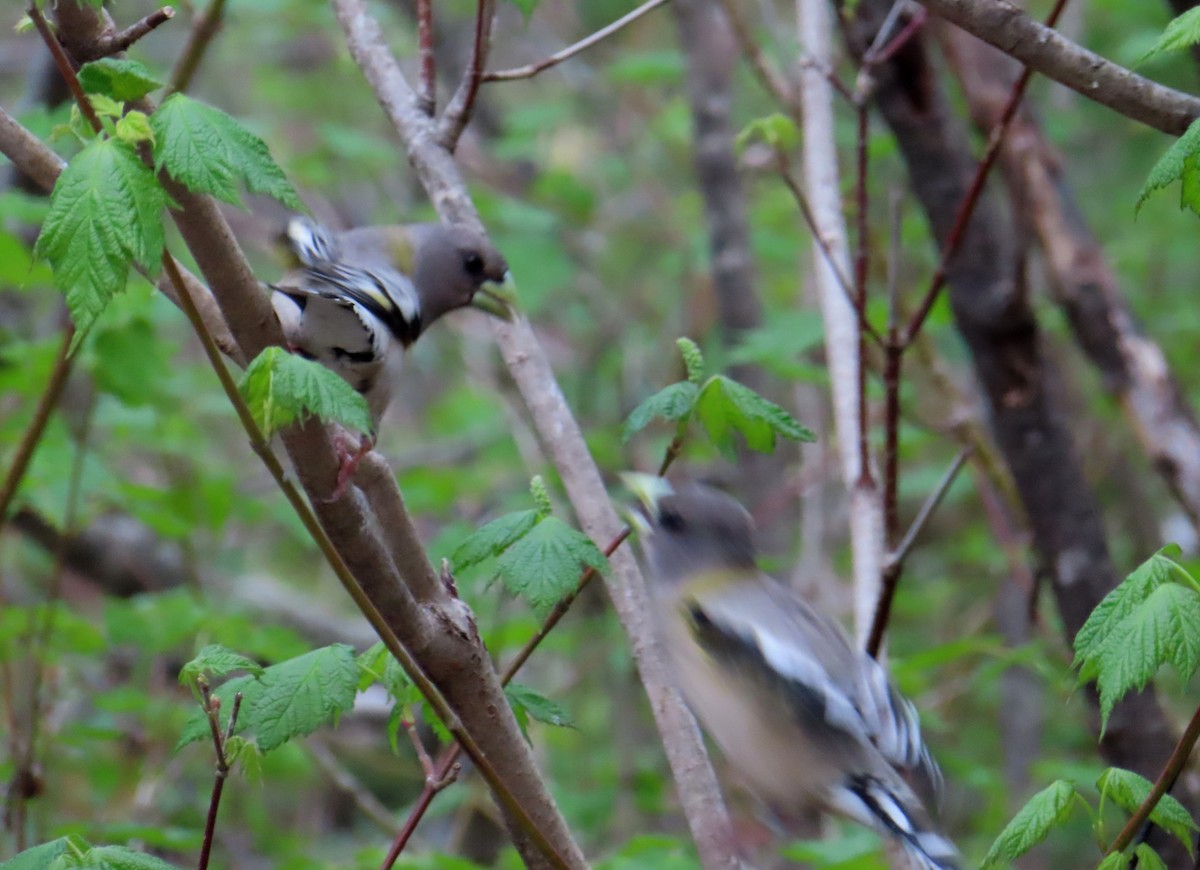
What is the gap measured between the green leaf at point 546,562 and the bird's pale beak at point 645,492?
31.5 inches

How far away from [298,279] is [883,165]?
585 centimetres

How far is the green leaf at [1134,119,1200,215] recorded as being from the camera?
1735mm

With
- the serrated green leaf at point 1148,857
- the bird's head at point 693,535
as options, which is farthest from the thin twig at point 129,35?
the bird's head at point 693,535

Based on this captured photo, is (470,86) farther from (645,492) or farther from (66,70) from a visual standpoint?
(66,70)

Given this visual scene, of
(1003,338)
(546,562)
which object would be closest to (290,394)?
(546,562)

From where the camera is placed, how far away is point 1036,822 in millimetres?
1807

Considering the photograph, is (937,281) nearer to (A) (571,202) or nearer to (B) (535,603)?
(B) (535,603)

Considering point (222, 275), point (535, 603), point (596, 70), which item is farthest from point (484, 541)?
point (596, 70)

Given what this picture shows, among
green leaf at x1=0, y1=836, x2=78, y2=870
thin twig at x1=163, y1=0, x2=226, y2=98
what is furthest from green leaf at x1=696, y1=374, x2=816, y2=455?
green leaf at x1=0, y1=836, x2=78, y2=870

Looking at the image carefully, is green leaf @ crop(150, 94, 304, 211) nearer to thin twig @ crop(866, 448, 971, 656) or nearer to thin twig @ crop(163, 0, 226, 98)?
thin twig @ crop(163, 0, 226, 98)

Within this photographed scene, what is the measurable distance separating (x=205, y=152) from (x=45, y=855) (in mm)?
1003

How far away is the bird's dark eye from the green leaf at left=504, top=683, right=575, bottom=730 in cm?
116

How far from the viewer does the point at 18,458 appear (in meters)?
2.26

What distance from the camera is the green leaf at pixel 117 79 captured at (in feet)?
5.18
